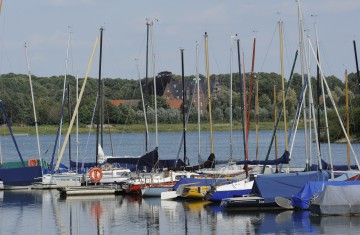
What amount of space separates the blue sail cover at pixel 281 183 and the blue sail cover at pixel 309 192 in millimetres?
1167

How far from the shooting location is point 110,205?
4569 cm

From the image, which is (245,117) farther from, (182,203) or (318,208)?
(318,208)

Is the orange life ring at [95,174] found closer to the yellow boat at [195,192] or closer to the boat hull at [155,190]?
the boat hull at [155,190]

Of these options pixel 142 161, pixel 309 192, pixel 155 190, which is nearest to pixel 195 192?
pixel 155 190

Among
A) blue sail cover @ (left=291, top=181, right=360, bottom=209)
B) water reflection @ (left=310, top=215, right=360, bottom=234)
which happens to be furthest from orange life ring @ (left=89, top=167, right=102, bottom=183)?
water reflection @ (left=310, top=215, right=360, bottom=234)

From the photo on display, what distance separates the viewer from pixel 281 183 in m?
41.1

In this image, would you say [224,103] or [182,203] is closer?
[182,203]

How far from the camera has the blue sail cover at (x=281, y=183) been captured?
1609 inches

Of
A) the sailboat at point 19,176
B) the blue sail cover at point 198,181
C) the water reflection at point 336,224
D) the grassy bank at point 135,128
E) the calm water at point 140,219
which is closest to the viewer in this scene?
the water reflection at point 336,224

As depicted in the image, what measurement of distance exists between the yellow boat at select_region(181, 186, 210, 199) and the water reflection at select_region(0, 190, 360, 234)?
0.46 metres

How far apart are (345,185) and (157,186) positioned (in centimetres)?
1399

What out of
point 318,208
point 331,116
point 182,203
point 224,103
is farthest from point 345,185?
point 224,103

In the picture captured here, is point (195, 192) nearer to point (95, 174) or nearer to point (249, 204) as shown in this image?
point (249, 204)

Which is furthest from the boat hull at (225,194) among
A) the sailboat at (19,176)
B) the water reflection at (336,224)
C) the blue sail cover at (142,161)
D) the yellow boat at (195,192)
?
the sailboat at (19,176)
